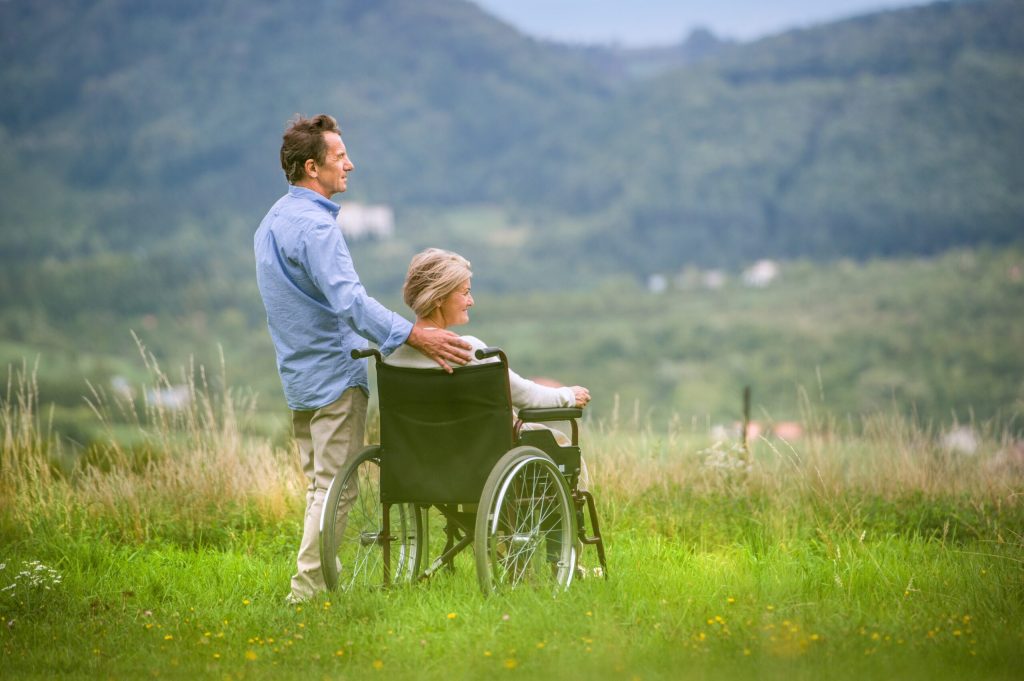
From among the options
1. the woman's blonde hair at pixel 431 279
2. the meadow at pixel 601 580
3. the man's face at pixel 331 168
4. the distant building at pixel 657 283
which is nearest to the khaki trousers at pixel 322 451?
the meadow at pixel 601 580

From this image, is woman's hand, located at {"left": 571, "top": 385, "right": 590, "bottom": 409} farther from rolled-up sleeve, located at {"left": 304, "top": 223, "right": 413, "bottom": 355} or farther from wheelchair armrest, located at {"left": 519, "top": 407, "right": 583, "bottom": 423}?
rolled-up sleeve, located at {"left": 304, "top": 223, "right": 413, "bottom": 355}

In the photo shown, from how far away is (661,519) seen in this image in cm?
561

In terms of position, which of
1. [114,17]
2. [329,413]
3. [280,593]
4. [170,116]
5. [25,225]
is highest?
[114,17]

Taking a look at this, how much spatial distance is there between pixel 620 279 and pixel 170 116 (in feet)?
241

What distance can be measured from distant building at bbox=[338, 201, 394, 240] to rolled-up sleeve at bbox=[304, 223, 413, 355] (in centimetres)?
12599

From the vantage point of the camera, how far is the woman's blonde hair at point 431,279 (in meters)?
3.76

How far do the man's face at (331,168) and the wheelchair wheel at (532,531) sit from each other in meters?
1.07

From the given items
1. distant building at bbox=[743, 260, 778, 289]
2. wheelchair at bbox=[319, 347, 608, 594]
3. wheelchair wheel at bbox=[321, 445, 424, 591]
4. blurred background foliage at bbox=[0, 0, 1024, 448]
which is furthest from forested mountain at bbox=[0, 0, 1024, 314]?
wheelchair at bbox=[319, 347, 608, 594]

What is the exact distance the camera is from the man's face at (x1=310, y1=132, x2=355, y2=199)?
388 centimetres

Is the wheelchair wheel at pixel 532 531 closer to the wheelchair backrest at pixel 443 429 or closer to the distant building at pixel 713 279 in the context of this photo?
the wheelchair backrest at pixel 443 429

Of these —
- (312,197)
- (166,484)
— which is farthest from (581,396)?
(166,484)

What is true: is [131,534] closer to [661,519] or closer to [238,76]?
[661,519]

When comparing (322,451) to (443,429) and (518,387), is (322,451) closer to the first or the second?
(443,429)

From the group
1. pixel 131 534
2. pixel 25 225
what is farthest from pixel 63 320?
pixel 131 534
